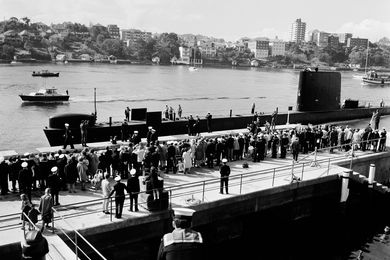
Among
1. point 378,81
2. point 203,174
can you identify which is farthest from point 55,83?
point 378,81

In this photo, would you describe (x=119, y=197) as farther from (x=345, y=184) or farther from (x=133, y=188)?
(x=345, y=184)

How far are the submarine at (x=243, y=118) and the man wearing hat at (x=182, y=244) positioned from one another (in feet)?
59.7

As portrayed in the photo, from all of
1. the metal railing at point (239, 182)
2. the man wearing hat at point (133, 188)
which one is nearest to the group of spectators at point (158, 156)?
the metal railing at point (239, 182)

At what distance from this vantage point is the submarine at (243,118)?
2403cm

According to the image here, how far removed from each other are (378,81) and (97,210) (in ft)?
454

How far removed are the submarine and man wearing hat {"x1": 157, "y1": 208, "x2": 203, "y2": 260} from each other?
716 inches

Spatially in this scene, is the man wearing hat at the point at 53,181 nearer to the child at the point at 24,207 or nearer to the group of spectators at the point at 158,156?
the group of spectators at the point at 158,156

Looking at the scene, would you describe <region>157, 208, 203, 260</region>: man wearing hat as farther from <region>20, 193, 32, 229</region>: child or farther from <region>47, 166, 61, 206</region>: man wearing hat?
<region>47, 166, 61, 206</region>: man wearing hat

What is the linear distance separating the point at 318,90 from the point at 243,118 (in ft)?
22.1

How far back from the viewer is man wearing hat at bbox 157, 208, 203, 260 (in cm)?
443

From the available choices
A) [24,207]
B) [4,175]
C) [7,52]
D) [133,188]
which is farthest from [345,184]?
[7,52]

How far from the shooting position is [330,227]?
18.7 metres

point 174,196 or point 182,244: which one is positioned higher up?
point 182,244

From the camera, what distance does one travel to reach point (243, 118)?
33875 mm
